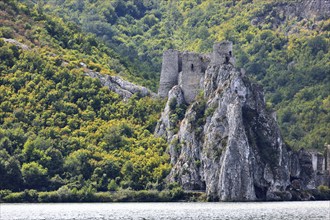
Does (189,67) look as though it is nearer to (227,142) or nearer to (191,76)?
(191,76)

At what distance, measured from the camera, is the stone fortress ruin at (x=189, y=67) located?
13575 centimetres

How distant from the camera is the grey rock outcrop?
147 metres

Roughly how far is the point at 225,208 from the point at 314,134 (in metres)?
70.3

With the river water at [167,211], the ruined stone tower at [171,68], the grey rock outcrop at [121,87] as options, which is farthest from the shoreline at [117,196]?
the grey rock outcrop at [121,87]

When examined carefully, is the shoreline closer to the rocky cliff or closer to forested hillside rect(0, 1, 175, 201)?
forested hillside rect(0, 1, 175, 201)

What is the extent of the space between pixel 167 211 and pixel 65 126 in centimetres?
3690

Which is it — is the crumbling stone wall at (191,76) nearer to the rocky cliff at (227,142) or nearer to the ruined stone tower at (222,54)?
the rocky cliff at (227,142)

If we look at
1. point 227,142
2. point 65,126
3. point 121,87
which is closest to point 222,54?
point 227,142

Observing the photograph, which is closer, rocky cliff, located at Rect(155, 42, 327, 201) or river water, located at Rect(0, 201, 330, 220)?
river water, located at Rect(0, 201, 330, 220)

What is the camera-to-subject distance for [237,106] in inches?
4988

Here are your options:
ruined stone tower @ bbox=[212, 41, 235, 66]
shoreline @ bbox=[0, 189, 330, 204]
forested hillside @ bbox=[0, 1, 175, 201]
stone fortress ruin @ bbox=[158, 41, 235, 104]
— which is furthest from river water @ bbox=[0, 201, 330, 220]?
stone fortress ruin @ bbox=[158, 41, 235, 104]

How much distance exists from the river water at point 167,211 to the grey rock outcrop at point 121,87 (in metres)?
29.8

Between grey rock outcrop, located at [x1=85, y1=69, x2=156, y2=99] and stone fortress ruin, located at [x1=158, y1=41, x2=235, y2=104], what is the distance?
3.39 metres

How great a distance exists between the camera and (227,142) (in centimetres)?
12481
